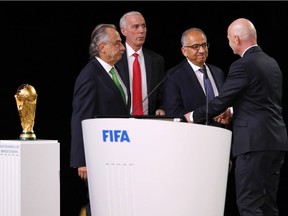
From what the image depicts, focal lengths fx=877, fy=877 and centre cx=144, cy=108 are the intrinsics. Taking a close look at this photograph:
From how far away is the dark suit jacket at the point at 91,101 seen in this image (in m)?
5.20

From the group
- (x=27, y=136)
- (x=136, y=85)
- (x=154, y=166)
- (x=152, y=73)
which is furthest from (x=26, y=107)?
(x=154, y=166)

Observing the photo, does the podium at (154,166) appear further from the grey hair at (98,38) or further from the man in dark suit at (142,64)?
the man in dark suit at (142,64)

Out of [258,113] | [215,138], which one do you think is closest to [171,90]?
[258,113]

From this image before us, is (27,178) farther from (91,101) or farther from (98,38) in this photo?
(98,38)

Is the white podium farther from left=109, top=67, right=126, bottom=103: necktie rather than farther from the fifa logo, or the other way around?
the fifa logo

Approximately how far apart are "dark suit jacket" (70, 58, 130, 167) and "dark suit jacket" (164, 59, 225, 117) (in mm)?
461

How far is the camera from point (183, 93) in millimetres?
Result: 5590

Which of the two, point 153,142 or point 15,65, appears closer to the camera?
point 153,142

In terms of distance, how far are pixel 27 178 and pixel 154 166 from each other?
1034 mm

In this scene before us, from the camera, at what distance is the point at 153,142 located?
413cm

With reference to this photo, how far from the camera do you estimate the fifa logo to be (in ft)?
13.6

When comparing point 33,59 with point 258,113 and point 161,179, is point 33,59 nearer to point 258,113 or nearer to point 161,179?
point 258,113

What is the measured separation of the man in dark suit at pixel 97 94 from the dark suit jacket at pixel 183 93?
40 centimetres

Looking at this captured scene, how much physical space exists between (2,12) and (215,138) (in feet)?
8.94
